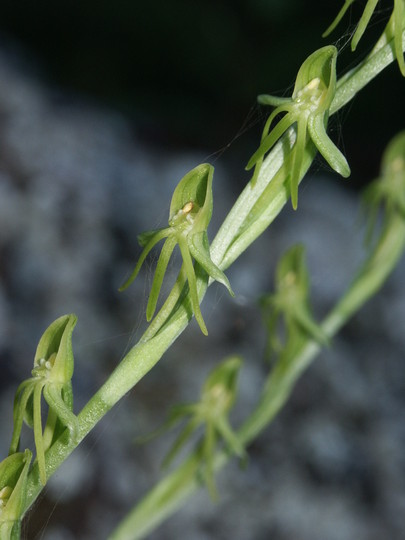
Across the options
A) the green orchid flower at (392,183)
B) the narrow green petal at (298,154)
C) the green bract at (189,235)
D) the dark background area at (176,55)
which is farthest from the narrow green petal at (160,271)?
the dark background area at (176,55)

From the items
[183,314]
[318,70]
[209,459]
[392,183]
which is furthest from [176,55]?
[183,314]

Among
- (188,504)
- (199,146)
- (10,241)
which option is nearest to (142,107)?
(199,146)

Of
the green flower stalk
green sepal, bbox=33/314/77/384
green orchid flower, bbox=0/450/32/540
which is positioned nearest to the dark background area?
the green flower stalk

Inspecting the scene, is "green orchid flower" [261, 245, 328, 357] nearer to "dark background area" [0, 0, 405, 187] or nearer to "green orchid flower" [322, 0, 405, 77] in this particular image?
"green orchid flower" [322, 0, 405, 77]

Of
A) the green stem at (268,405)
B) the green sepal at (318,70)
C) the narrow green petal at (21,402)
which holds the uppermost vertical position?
the green sepal at (318,70)

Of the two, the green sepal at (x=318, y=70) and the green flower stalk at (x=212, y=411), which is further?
the green flower stalk at (x=212, y=411)

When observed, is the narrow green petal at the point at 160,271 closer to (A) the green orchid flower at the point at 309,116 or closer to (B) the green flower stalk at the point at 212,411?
(A) the green orchid flower at the point at 309,116

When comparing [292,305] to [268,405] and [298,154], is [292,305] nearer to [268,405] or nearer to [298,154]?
[268,405]
